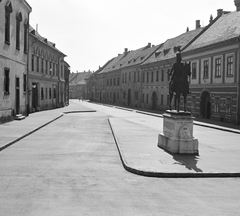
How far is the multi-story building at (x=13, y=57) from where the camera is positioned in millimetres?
22469

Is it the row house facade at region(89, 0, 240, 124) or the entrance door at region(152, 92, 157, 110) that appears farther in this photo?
the entrance door at region(152, 92, 157, 110)

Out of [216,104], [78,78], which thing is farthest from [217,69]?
[78,78]

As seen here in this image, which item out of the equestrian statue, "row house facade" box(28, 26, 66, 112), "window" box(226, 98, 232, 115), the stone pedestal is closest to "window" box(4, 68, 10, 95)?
"row house facade" box(28, 26, 66, 112)

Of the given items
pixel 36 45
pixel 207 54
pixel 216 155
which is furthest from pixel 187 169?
pixel 36 45

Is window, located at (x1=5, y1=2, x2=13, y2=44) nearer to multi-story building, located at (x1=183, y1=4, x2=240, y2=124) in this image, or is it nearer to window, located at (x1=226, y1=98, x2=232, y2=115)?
multi-story building, located at (x1=183, y1=4, x2=240, y2=124)

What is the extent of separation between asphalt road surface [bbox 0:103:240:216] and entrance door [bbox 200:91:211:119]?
74.1ft

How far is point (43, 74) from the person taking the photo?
41.8 m

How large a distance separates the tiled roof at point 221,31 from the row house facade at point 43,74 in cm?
1702

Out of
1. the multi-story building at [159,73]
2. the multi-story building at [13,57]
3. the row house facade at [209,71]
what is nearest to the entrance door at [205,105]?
the row house facade at [209,71]

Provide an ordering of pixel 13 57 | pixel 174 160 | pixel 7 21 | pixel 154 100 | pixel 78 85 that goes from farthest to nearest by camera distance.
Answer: pixel 78 85
pixel 154 100
pixel 13 57
pixel 7 21
pixel 174 160

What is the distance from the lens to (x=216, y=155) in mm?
12180

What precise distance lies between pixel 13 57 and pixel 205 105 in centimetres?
1890

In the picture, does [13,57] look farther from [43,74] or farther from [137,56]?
[137,56]

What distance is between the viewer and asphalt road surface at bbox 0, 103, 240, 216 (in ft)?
21.1
